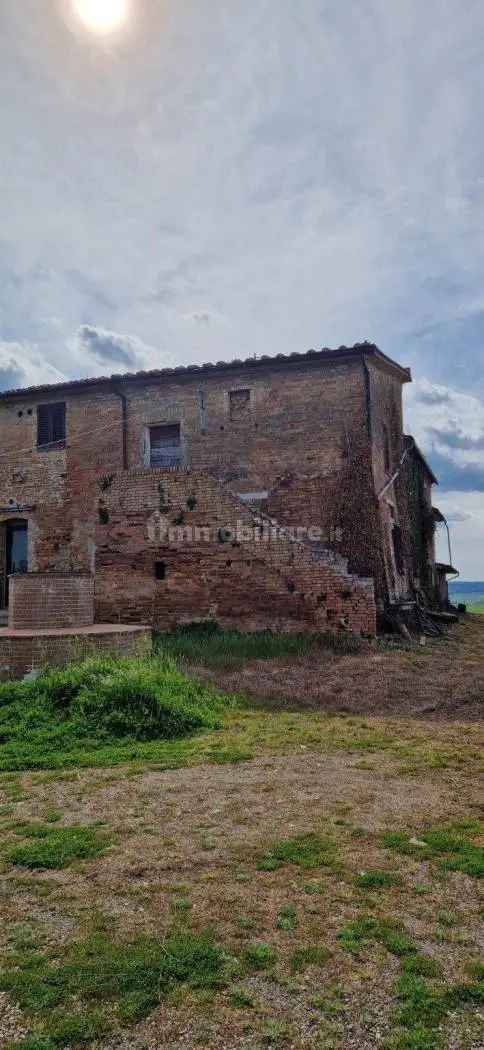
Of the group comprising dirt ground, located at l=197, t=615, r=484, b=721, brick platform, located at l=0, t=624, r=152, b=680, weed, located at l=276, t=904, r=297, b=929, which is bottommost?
weed, located at l=276, t=904, r=297, b=929

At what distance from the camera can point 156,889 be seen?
3.17 m

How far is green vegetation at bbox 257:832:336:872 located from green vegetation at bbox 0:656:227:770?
2.26 m

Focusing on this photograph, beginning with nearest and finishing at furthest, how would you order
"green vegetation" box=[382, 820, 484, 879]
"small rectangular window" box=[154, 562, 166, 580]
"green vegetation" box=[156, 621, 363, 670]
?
"green vegetation" box=[382, 820, 484, 879] → "green vegetation" box=[156, 621, 363, 670] → "small rectangular window" box=[154, 562, 166, 580]

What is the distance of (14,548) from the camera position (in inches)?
665

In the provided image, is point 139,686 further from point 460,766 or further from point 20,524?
point 20,524

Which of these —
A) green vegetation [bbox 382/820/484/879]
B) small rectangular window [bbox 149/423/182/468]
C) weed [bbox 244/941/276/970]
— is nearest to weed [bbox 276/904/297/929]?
weed [bbox 244/941/276/970]

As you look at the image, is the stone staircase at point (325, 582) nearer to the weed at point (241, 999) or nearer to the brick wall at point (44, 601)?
the brick wall at point (44, 601)

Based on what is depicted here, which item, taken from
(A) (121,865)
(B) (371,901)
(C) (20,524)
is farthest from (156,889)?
(C) (20,524)

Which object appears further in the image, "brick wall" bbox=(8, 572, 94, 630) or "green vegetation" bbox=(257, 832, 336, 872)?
"brick wall" bbox=(8, 572, 94, 630)

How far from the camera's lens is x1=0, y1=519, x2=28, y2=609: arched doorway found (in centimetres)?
1664

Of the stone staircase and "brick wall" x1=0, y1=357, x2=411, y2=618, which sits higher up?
"brick wall" x1=0, y1=357, x2=411, y2=618

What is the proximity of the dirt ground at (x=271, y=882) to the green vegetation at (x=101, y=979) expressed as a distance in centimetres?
6

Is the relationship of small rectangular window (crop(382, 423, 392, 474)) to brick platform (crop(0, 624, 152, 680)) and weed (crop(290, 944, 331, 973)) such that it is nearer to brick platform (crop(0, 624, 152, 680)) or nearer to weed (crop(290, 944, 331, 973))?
brick platform (crop(0, 624, 152, 680))

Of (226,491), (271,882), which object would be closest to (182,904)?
(271,882)
